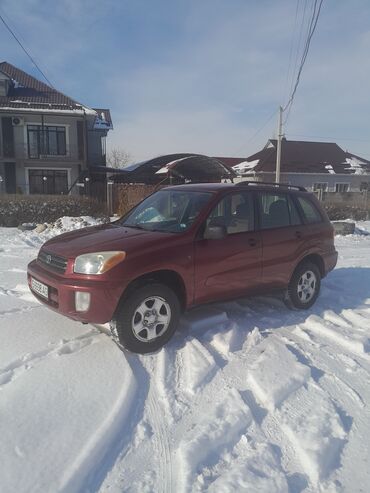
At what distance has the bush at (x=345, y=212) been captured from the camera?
16839 mm

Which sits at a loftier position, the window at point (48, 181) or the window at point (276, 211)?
the window at point (48, 181)

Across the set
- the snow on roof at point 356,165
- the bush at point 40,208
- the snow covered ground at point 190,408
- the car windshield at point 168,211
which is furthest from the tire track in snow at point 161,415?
the snow on roof at point 356,165

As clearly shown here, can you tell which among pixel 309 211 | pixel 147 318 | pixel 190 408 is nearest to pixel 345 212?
pixel 309 211

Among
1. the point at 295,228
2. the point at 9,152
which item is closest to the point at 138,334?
the point at 295,228

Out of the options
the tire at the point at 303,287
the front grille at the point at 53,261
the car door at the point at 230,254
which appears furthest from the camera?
the tire at the point at 303,287

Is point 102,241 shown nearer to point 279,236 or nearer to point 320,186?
point 279,236

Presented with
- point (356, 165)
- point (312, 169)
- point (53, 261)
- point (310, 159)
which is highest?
point (310, 159)

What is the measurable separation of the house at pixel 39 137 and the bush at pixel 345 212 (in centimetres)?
1730

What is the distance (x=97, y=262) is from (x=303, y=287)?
9.59 ft

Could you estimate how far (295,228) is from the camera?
4969 mm

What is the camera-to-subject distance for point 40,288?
3.80 metres

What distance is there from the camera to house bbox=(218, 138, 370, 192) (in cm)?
2955

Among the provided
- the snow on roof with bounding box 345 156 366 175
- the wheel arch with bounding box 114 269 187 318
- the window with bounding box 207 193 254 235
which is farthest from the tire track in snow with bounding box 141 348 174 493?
the snow on roof with bounding box 345 156 366 175

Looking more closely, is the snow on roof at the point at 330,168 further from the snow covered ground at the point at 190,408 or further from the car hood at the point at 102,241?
the car hood at the point at 102,241
